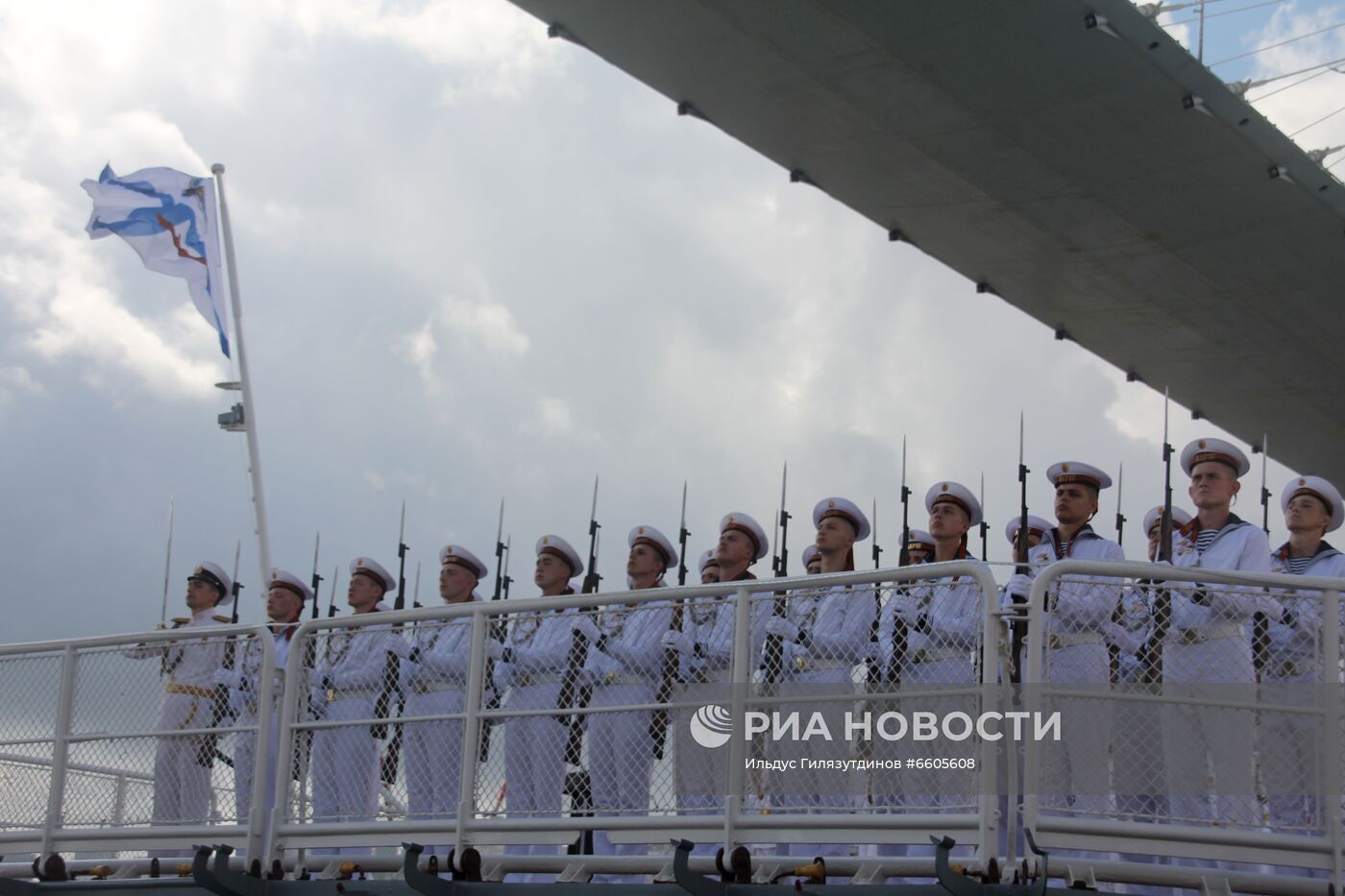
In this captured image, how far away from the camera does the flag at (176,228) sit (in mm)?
13805

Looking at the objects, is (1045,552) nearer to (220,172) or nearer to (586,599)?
(586,599)

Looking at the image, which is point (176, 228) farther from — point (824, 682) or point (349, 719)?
point (824, 682)

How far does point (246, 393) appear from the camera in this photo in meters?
13.8

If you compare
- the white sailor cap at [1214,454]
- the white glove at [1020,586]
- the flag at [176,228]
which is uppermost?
the flag at [176,228]

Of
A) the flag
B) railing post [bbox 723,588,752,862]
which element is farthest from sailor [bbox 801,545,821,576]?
the flag

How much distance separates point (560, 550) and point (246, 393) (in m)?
5.65

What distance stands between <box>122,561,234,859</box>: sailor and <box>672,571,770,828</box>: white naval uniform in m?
2.49

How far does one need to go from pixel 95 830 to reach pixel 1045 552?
4619 millimetres

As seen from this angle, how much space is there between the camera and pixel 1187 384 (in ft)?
71.8

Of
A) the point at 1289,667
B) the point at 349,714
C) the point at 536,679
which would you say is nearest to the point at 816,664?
the point at 536,679

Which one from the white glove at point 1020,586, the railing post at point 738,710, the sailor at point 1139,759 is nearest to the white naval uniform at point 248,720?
the railing post at point 738,710

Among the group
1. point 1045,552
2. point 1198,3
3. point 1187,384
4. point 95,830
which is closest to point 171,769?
point 95,830

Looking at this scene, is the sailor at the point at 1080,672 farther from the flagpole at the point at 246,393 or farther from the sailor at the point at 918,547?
the flagpole at the point at 246,393

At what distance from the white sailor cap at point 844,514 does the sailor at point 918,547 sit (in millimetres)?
996
